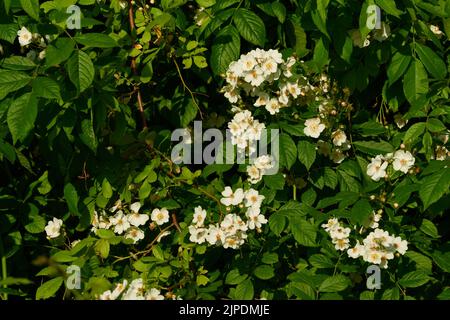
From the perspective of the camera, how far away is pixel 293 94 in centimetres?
253

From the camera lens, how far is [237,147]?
2.57 m

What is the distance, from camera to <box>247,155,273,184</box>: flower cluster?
8.23 ft

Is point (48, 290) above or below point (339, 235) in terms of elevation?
below

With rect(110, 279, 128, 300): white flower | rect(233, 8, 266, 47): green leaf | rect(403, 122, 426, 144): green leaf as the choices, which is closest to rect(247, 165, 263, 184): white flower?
rect(233, 8, 266, 47): green leaf

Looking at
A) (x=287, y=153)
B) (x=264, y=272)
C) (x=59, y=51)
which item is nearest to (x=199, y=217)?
(x=264, y=272)

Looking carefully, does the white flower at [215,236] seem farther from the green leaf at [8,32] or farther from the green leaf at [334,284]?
the green leaf at [8,32]

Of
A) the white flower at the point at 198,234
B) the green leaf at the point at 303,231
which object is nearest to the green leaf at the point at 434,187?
the green leaf at the point at 303,231

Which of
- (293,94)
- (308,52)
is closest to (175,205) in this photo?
(293,94)

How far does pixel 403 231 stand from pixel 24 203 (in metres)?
1.47

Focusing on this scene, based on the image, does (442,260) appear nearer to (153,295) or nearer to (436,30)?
(436,30)

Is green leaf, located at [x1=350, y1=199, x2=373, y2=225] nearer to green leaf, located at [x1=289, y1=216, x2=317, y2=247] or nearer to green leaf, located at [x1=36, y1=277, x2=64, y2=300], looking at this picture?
green leaf, located at [x1=289, y1=216, x2=317, y2=247]

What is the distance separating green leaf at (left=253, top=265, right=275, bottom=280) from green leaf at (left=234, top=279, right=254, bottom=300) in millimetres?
47

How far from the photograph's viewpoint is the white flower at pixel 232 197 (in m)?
2.42

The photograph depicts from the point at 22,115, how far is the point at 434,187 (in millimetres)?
1346
